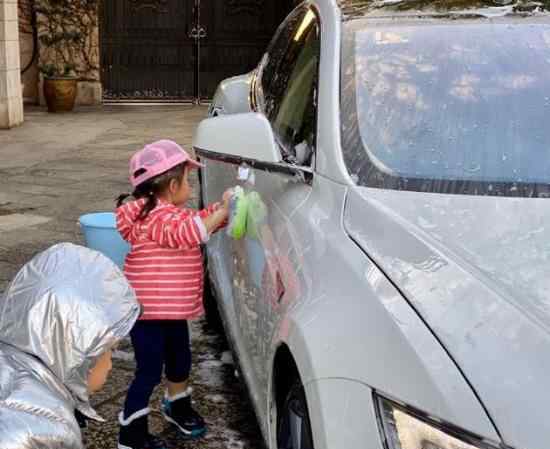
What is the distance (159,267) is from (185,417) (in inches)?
25.9

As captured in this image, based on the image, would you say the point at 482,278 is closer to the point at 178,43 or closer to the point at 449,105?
the point at 449,105

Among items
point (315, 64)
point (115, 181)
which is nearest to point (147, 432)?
point (315, 64)

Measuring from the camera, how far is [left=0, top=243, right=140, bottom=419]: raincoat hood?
1.91 meters

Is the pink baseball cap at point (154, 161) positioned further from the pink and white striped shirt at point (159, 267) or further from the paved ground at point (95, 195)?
the paved ground at point (95, 195)

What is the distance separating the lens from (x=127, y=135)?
1152 cm

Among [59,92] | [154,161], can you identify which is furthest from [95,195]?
[59,92]

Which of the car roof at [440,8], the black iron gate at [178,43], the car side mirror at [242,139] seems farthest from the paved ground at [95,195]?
the car roof at [440,8]

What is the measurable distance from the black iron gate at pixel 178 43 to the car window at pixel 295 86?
37.5 ft

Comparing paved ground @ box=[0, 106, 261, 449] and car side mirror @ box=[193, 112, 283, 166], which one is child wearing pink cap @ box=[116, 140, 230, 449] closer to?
car side mirror @ box=[193, 112, 283, 166]

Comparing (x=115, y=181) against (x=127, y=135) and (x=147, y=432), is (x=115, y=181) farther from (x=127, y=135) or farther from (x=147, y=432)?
(x=147, y=432)

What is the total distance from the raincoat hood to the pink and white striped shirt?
94 centimetres

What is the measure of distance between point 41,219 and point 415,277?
5.15 meters

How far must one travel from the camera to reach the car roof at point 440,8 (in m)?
3.14

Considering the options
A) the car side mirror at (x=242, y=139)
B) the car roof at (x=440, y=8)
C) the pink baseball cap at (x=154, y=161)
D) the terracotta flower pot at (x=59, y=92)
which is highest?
the car roof at (x=440, y=8)
